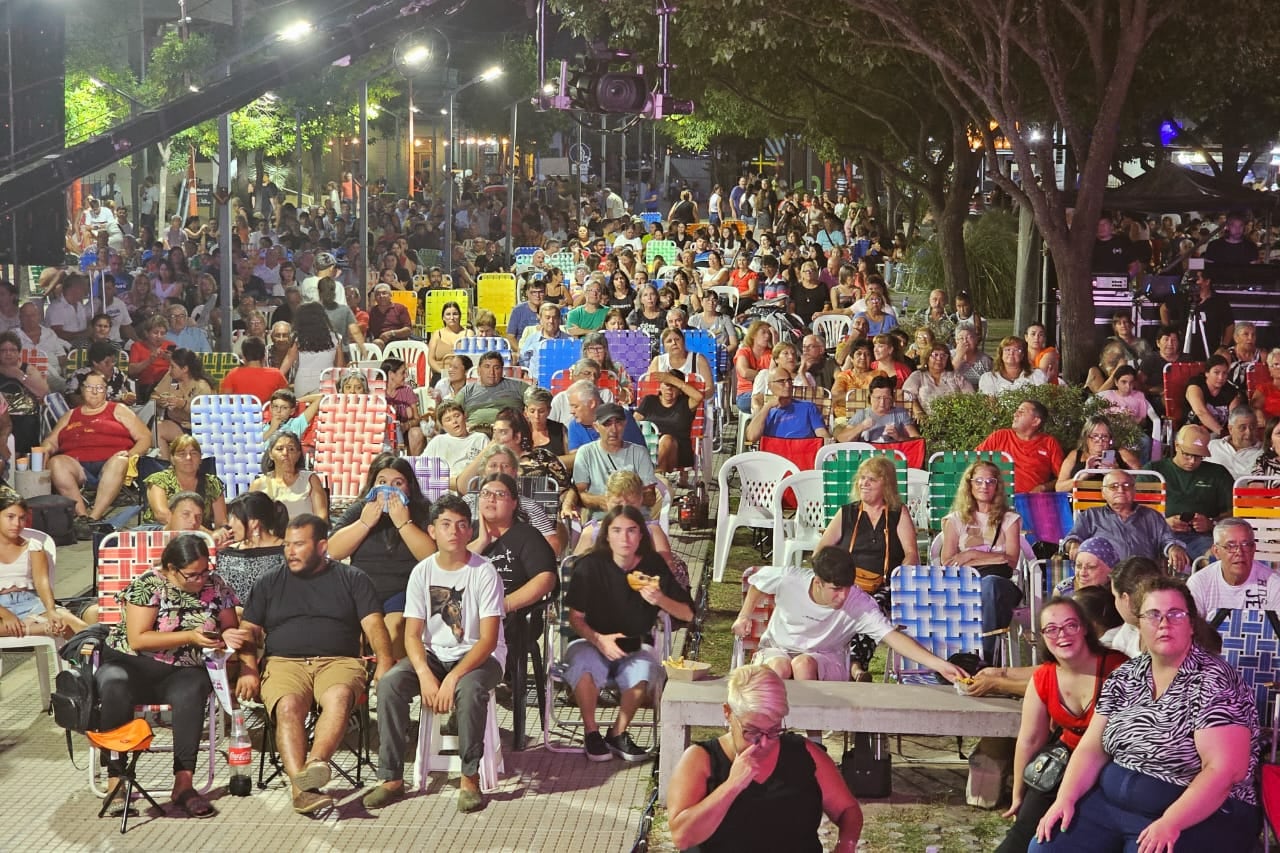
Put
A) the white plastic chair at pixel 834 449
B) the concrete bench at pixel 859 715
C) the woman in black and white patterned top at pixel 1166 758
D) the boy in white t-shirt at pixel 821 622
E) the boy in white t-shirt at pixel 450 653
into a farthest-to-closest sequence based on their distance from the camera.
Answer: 1. the white plastic chair at pixel 834 449
2. the boy in white t-shirt at pixel 821 622
3. the boy in white t-shirt at pixel 450 653
4. the concrete bench at pixel 859 715
5. the woman in black and white patterned top at pixel 1166 758

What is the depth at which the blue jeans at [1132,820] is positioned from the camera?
5.97m

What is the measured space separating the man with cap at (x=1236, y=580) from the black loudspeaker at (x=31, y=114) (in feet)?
47.2

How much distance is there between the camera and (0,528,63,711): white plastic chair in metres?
8.91

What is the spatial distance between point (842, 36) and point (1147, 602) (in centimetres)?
1955

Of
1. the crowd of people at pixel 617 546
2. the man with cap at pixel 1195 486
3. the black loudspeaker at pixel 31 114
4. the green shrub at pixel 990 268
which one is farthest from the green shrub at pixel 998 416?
the green shrub at pixel 990 268

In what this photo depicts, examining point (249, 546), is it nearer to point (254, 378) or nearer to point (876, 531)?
point (876, 531)

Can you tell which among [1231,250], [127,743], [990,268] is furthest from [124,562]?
[990,268]

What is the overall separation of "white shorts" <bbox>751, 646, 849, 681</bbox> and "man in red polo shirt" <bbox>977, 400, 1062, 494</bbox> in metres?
3.81

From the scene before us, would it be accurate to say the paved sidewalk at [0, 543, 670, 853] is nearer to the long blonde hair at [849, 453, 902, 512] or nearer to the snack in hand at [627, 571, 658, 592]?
the snack in hand at [627, 571, 658, 592]

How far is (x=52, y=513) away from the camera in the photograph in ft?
41.2

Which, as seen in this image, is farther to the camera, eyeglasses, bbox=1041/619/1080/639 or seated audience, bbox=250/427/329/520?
seated audience, bbox=250/427/329/520

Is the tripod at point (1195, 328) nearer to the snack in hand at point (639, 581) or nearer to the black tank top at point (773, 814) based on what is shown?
the snack in hand at point (639, 581)

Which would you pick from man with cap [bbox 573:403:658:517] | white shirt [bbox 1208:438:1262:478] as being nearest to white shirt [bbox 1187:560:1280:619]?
white shirt [bbox 1208:438:1262:478]

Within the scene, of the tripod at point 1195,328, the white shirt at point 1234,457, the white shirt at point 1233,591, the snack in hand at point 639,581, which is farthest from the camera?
the tripod at point 1195,328
